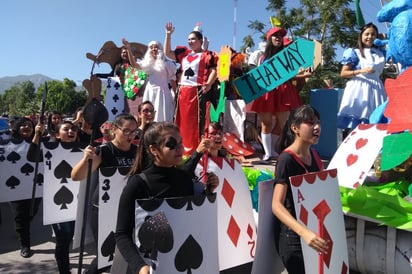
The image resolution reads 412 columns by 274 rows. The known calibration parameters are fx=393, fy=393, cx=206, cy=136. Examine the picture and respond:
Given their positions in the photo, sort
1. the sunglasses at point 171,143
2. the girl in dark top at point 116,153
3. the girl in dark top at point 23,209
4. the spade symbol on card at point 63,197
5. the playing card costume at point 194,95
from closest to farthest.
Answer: the sunglasses at point 171,143, the girl in dark top at point 116,153, the spade symbol on card at point 63,197, the girl in dark top at point 23,209, the playing card costume at point 194,95

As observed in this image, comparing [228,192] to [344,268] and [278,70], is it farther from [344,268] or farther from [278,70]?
[278,70]

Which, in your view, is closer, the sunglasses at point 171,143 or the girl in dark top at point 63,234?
the sunglasses at point 171,143

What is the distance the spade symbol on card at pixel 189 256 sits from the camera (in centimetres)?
161

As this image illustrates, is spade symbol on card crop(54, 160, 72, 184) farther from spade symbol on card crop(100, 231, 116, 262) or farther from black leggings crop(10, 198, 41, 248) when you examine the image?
spade symbol on card crop(100, 231, 116, 262)

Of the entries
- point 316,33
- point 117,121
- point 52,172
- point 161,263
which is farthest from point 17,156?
point 316,33

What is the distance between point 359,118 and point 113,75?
4361mm

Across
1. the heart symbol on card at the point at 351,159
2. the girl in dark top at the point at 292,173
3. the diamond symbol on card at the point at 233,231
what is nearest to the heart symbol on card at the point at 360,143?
the heart symbol on card at the point at 351,159

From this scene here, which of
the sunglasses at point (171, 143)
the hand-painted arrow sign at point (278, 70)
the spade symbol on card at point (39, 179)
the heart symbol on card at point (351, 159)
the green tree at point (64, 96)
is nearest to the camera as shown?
the sunglasses at point (171, 143)

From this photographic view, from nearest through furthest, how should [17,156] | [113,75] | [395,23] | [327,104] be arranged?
[395,23], [17,156], [327,104], [113,75]

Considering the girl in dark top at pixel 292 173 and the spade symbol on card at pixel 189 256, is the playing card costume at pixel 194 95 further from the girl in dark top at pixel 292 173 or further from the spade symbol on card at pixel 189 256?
the spade symbol on card at pixel 189 256

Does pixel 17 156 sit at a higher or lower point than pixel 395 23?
lower

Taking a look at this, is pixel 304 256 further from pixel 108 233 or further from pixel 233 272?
pixel 233 272

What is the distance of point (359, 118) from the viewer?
429cm

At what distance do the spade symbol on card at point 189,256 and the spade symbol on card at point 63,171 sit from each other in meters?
1.89
